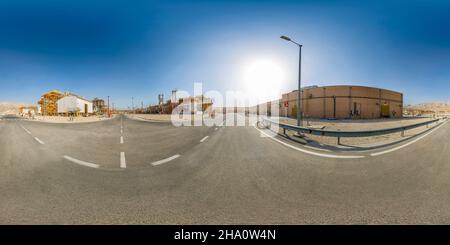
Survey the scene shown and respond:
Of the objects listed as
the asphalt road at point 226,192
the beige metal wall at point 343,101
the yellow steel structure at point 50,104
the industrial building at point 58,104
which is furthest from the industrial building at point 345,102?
the yellow steel structure at point 50,104

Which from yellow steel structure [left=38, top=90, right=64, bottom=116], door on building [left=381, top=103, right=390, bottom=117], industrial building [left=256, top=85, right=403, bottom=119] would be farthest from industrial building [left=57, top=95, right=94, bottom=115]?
door on building [left=381, top=103, right=390, bottom=117]

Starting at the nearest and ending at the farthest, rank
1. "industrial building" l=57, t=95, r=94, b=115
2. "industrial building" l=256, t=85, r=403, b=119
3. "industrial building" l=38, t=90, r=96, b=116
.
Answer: "industrial building" l=256, t=85, r=403, b=119 < "industrial building" l=57, t=95, r=94, b=115 < "industrial building" l=38, t=90, r=96, b=116

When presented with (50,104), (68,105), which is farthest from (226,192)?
(50,104)

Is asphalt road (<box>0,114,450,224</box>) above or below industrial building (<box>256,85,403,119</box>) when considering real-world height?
below

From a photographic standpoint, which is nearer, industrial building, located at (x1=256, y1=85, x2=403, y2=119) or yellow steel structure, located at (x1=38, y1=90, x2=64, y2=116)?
industrial building, located at (x1=256, y1=85, x2=403, y2=119)

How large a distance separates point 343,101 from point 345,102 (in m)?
0.45

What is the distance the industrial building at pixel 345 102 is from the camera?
40250 millimetres

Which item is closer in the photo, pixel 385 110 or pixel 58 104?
pixel 385 110

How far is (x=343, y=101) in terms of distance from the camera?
40.2 m

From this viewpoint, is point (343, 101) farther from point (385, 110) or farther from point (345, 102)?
point (385, 110)

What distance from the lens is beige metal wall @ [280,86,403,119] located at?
132 ft

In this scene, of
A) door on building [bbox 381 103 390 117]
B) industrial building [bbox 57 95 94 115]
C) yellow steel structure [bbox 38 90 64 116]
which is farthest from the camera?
yellow steel structure [bbox 38 90 64 116]

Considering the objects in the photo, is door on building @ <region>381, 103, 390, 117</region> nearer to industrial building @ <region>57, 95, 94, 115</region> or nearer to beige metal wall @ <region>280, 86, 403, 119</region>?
beige metal wall @ <region>280, 86, 403, 119</region>

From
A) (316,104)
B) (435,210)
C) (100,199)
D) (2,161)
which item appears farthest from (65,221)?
(316,104)
